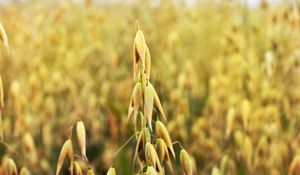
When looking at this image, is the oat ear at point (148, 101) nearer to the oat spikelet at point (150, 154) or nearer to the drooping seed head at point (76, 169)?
the oat spikelet at point (150, 154)

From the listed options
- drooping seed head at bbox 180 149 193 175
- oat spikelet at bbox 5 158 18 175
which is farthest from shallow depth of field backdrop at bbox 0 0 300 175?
drooping seed head at bbox 180 149 193 175

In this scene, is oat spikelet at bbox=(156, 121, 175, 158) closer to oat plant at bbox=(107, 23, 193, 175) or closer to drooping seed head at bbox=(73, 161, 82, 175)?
oat plant at bbox=(107, 23, 193, 175)

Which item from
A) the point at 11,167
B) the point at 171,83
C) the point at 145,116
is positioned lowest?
the point at 171,83

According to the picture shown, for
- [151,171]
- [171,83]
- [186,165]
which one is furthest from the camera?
[171,83]

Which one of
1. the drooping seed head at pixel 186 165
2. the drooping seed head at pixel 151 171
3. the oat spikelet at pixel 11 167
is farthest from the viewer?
the oat spikelet at pixel 11 167

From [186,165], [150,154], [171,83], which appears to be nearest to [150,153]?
[150,154]

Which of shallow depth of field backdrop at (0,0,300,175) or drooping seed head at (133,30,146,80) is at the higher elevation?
drooping seed head at (133,30,146,80)

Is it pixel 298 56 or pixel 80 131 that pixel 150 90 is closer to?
pixel 80 131

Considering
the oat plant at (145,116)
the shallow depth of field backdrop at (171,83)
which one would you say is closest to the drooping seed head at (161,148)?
the oat plant at (145,116)

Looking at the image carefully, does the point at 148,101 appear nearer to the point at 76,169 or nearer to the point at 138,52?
the point at 138,52
